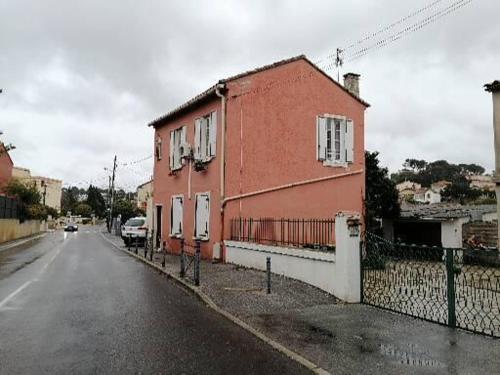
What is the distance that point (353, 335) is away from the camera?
22.5ft

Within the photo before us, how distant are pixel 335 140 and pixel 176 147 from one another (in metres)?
7.64

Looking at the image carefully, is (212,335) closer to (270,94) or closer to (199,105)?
(270,94)

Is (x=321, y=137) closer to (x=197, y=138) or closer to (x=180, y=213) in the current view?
(x=197, y=138)

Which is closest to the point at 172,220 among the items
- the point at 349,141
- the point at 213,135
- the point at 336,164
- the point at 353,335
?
the point at 213,135

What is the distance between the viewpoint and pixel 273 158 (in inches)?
685

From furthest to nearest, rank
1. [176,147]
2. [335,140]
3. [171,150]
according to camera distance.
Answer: [171,150], [176,147], [335,140]

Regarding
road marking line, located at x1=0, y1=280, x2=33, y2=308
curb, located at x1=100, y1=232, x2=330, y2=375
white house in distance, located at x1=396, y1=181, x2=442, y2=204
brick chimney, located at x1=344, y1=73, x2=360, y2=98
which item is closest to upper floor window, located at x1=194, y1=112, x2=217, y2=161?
curb, located at x1=100, y1=232, x2=330, y2=375

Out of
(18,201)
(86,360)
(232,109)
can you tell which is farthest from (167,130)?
(18,201)

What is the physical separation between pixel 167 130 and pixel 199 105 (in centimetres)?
441

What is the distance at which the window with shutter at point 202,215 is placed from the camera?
17719 mm

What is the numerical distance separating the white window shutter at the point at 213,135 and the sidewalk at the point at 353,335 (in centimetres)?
793

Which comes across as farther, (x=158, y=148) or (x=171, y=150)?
(x=158, y=148)

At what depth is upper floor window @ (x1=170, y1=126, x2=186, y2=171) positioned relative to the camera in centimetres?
2100

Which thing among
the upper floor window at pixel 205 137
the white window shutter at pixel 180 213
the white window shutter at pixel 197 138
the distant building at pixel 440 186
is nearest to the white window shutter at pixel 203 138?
the upper floor window at pixel 205 137
